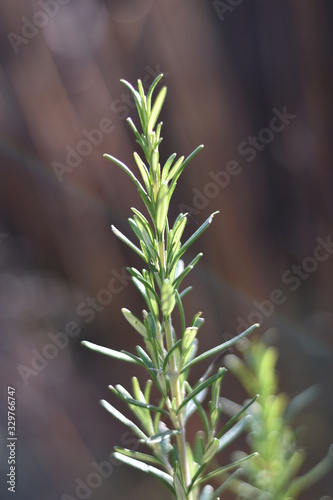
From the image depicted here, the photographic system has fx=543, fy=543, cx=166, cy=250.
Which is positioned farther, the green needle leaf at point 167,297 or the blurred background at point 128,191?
the blurred background at point 128,191

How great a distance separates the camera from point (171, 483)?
0.19 meters

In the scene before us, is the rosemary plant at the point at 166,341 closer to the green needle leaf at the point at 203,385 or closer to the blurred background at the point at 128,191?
the green needle leaf at the point at 203,385

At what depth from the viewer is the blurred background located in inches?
39.1

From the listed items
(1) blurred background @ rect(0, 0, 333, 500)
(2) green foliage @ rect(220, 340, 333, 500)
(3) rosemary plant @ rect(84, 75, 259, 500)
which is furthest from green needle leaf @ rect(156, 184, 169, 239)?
(1) blurred background @ rect(0, 0, 333, 500)

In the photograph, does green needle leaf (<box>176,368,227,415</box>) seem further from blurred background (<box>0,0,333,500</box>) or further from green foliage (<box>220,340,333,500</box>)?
blurred background (<box>0,0,333,500</box>)

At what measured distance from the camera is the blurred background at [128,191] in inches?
39.1

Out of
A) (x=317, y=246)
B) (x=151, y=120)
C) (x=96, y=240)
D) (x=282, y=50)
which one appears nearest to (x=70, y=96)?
(x=96, y=240)

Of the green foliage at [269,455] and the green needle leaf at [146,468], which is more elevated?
the green needle leaf at [146,468]

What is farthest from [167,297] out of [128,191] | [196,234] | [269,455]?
[128,191]

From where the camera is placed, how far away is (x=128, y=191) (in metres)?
1.04

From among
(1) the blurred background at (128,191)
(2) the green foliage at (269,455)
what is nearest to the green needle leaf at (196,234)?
(2) the green foliage at (269,455)

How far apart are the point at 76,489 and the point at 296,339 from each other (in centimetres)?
49

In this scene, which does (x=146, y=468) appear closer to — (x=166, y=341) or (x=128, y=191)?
(x=166, y=341)

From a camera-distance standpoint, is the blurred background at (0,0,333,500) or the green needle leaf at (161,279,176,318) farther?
the blurred background at (0,0,333,500)
